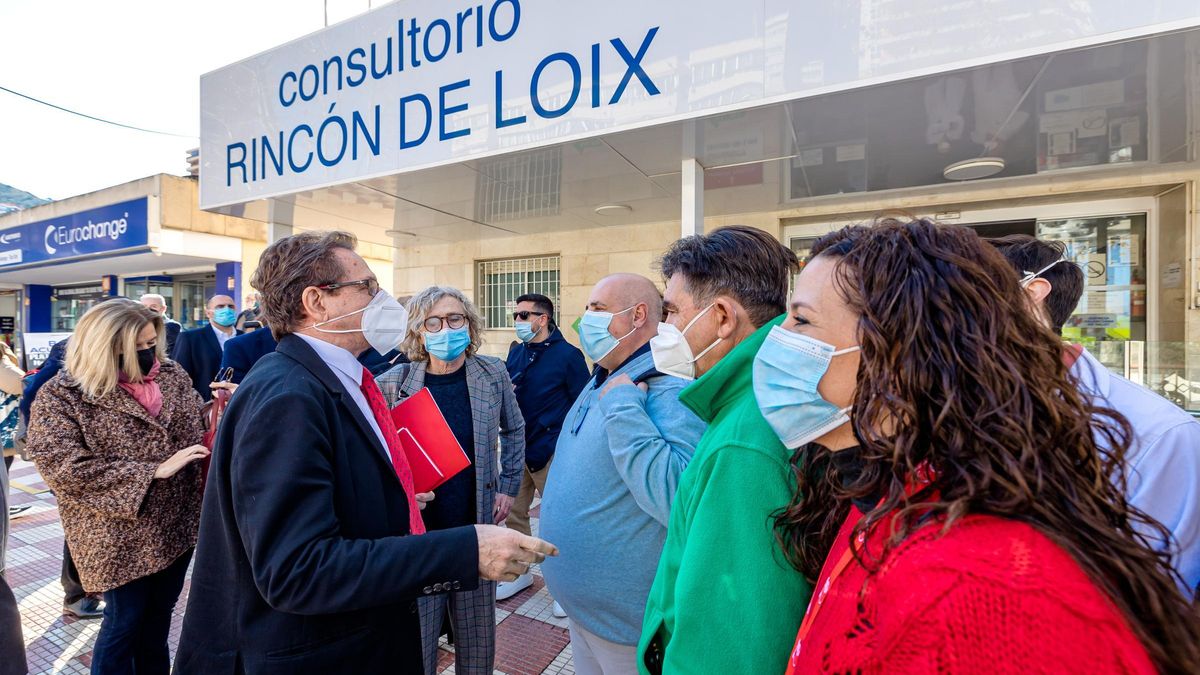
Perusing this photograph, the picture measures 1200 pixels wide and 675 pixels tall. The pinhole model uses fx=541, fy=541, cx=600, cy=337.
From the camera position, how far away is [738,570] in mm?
1005

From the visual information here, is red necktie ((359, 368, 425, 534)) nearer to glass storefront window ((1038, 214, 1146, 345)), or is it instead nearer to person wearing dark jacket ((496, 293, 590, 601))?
person wearing dark jacket ((496, 293, 590, 601))

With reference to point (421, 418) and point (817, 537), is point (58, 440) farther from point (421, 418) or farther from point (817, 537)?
point (817, 537)

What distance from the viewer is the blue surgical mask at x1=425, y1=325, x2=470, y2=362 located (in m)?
2.72

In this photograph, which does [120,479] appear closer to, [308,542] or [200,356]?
[308,542]

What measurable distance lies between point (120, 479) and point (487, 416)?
1.56 metres

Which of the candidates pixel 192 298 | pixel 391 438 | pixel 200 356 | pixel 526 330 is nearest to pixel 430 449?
pixel 391 438

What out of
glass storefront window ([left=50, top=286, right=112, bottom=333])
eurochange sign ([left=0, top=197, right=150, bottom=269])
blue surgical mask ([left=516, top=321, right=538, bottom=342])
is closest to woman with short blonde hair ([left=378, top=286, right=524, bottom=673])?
blue surgical mask ([left=516, top=321, right=538, bottom=342])

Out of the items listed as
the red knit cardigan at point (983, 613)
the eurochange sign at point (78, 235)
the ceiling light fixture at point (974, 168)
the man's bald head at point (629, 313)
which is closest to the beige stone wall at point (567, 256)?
the ceiling light fixture at point (974, 168)

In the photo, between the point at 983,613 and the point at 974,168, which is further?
the point at 974,168

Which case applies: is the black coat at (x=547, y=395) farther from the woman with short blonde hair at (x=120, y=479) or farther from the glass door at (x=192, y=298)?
the glass door at (x=192, y=298)

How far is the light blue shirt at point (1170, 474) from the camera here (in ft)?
4.26

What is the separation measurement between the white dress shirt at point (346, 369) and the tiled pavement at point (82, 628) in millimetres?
1976

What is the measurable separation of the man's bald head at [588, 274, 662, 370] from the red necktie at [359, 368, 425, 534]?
3.01ft

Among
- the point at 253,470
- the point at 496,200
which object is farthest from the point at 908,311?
the point at 496,200
